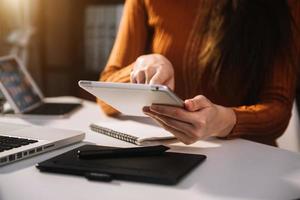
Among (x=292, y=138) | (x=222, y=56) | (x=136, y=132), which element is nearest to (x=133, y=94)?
(x=136, y=132)

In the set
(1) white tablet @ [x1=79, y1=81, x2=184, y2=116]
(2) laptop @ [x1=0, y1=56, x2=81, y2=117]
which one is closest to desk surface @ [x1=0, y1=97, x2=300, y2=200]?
(1) white tablet @ [x1=79, y1=81, x2=184, y2=116]

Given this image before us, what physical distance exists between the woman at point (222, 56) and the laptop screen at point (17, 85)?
0.25 meters

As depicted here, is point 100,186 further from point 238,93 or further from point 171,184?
point 238,93

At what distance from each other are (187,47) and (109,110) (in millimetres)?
301

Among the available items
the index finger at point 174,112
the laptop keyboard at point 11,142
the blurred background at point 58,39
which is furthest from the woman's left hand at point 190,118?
the blurred background at point 58,39

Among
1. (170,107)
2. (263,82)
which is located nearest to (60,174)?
(170,107)

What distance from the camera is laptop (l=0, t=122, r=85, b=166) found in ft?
2.45

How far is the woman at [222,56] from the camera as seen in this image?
1027mm

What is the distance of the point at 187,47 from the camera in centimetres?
128

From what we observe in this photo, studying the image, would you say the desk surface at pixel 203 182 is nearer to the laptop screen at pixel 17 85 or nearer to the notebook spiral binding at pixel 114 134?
the notebook spiral binding at pixel 114 134

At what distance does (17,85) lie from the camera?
1.32 m

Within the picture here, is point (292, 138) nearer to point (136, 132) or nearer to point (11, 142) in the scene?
point (136, 132)

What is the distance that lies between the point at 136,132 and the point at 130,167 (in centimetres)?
28

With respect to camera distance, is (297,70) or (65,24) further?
(65,24)
